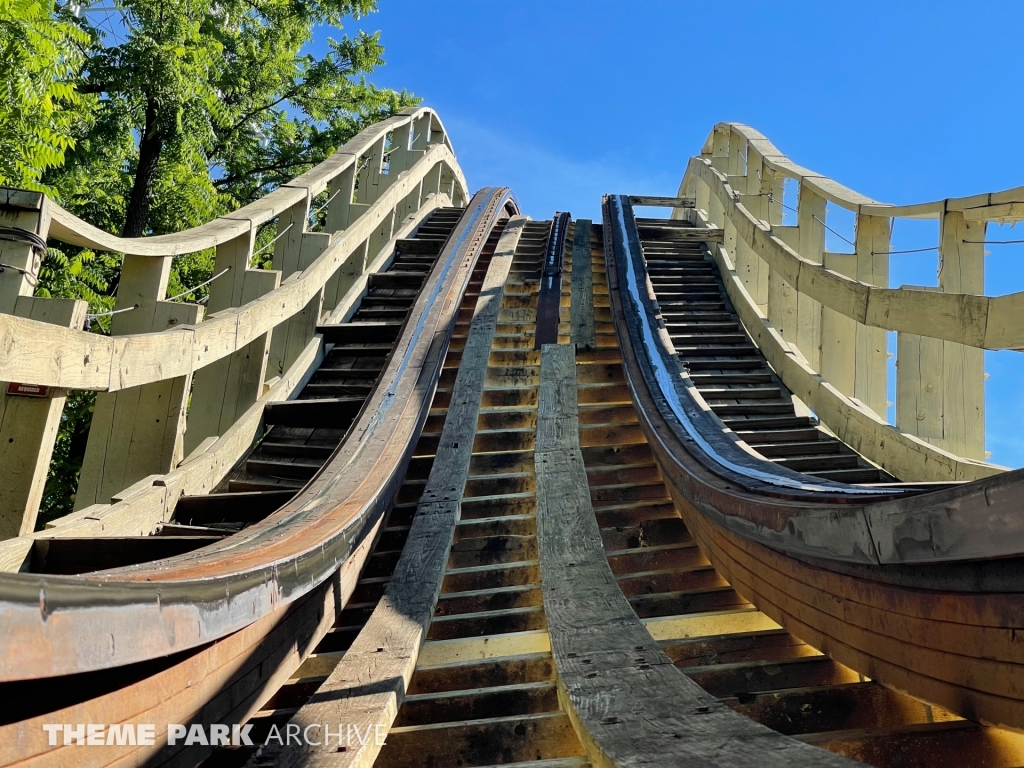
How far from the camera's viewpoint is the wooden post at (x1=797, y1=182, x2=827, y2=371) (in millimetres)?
7613

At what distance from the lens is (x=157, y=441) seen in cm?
465

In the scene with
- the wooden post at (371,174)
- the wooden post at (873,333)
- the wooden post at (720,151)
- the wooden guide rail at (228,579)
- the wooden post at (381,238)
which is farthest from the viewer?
the wooden post at (720,151)

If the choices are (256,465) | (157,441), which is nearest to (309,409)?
(256,465)

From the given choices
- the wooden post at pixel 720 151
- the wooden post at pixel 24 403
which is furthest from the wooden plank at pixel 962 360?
the wooden post at pixel 720 151

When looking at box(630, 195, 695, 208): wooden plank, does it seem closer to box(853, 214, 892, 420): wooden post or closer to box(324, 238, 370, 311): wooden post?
box(324, 238, 370, 311): wooden post

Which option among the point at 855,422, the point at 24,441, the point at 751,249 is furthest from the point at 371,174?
the point at 24,441

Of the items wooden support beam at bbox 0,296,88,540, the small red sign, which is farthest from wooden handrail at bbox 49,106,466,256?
the small red sign

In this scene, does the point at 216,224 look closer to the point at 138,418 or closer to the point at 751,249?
the point at 138,418

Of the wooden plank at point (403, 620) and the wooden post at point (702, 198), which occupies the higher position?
the wooden post at point (702, 198)

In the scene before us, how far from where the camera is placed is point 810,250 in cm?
782

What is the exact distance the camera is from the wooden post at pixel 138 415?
4609mm

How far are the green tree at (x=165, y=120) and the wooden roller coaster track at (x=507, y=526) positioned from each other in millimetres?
2154

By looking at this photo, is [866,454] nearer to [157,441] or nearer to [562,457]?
[562,457]

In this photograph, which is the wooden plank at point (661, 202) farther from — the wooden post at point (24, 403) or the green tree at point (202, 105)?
the wooden post at point (24, 403)
